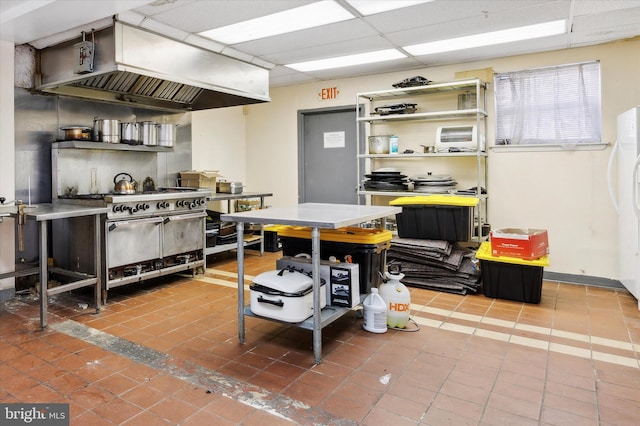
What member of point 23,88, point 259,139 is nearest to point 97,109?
point 23,88

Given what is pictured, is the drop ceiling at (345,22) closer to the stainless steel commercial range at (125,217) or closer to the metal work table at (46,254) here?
the stainless steel commercial range at (125,217)

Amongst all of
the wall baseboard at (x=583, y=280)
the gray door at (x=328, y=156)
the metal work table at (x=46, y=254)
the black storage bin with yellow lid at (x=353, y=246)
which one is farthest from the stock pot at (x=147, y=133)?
the wall baseboard at (x=583, y=280)

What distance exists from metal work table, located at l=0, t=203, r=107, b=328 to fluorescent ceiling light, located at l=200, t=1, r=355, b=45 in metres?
2.12

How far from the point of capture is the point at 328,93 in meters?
6.22

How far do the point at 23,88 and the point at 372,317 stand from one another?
394 cm

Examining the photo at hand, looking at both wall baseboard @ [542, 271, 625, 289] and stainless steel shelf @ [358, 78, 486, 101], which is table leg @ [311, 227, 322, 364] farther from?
stainless steel shelf @ [358, 78, 486, 101]

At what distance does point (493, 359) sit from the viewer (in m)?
2.68

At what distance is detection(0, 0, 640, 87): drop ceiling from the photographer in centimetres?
330

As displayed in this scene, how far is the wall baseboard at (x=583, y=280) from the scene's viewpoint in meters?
4.47

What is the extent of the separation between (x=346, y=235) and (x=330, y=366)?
970 mm

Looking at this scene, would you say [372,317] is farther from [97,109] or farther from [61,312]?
[97,109]

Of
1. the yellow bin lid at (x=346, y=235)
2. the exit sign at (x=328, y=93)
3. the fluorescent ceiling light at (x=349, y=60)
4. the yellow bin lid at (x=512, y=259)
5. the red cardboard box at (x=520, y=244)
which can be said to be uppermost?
the fluorescent ceiling light at (x=349, y=60)

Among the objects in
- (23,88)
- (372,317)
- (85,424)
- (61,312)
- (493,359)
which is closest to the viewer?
(85,424)

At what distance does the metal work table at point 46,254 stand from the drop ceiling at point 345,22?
1543 millimetres
